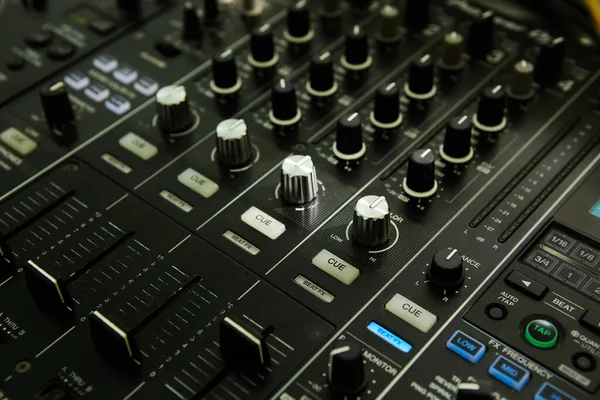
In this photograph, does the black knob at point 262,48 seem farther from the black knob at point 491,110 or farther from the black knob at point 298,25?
the black knob at point 491,110

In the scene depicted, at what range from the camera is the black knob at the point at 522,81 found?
155 cm

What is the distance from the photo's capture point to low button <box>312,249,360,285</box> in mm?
1244

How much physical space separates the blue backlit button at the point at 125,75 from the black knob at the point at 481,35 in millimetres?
714

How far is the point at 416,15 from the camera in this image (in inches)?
69.0

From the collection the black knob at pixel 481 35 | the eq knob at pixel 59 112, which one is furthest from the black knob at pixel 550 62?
the eq knob at pixel 59 112

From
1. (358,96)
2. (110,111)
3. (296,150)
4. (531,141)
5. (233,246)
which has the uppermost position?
(531,141)

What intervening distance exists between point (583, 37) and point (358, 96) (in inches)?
21.7

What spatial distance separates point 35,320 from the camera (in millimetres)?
1231

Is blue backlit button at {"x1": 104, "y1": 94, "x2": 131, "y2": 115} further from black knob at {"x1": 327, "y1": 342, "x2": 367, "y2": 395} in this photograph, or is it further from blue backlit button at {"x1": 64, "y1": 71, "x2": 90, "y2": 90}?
black knob at {"x1": 327, "y1": 342, "x2": 367, "y2": 395}

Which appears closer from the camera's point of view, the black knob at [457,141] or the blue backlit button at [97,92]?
the black knob at [457,141]

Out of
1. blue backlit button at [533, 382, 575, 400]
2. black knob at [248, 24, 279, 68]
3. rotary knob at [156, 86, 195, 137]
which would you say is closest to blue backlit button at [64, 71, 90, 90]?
rotary knob at [156, 86, 195, 137]

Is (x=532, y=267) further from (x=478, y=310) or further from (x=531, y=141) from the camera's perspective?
(x=531, y=141)

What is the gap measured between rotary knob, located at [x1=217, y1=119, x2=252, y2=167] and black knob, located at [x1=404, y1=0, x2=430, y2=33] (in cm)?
54

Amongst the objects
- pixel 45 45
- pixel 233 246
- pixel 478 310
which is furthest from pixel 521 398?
pixel 45 45
